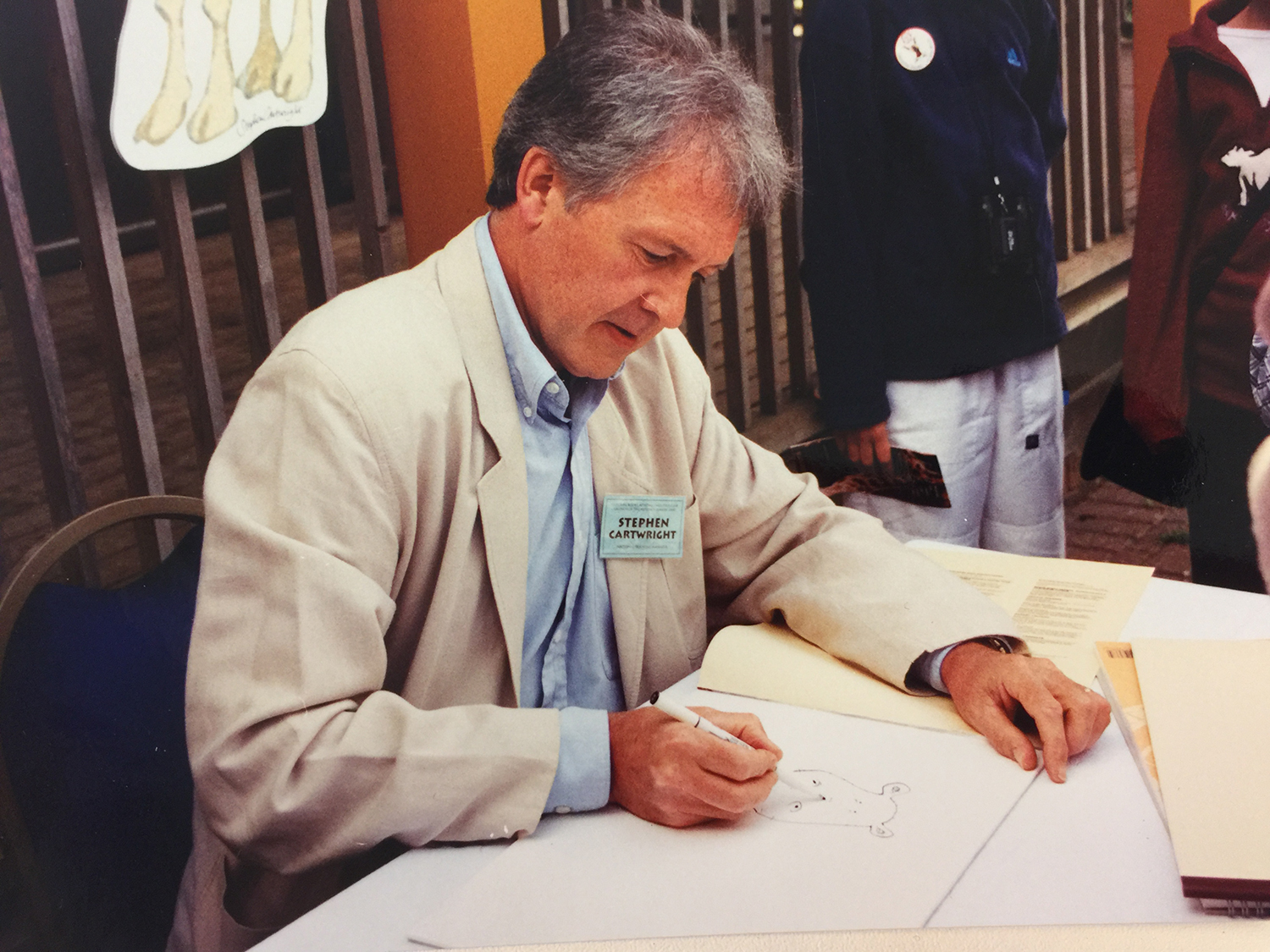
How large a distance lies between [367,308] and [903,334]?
0.67 m

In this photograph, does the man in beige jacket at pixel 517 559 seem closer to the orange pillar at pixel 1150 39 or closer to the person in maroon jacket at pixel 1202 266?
the person in maroon jacket at pixel 1202 266

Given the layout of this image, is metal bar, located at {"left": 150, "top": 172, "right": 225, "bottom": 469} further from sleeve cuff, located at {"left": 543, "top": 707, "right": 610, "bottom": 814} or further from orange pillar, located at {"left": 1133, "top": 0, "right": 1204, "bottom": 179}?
orange pillar, located at {"left": 1133, "top": 0, "right": 1204, "bottom": 179}

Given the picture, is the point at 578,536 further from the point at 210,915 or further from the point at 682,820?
the point at 210,915

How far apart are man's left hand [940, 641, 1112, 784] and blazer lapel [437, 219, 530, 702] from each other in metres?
0.51

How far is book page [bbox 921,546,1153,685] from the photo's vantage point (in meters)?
1.44

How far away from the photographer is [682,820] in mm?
1143

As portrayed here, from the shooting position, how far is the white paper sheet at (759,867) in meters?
1.05

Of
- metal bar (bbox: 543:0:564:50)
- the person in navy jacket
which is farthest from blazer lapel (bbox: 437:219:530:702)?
the person in navy jacket

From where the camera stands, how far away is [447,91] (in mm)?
1259

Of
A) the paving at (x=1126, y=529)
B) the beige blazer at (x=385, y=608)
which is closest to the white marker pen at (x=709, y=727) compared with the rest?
the beige blazer at (x=385, y=608)

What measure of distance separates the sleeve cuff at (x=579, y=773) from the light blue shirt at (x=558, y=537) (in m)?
0.14

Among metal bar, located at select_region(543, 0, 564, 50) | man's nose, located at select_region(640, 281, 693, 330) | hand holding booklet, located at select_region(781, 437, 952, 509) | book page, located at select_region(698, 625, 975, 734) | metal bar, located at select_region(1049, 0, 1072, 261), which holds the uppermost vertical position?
metal bar, located at select_region(543, 0, 564, 50)

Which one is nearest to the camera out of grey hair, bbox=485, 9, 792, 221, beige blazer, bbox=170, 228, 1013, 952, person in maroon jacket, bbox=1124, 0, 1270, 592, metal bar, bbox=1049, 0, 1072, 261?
beige blazer, bbox=170, 228, 1013, 952

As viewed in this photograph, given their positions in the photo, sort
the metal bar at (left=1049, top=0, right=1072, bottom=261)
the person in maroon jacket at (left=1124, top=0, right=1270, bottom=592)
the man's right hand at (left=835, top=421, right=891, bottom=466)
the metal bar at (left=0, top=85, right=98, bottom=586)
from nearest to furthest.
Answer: the metal bar at (left=0, top=85, right=98, bottom=586) < the person in maroon jacket at (left=1124, top=0, right=1270, bottom=592) < the metal bar at (left=1049, top=0, right=1072, bottom=261) < the man's right hand at (left=835, top=421, right=891, bottom=466)
